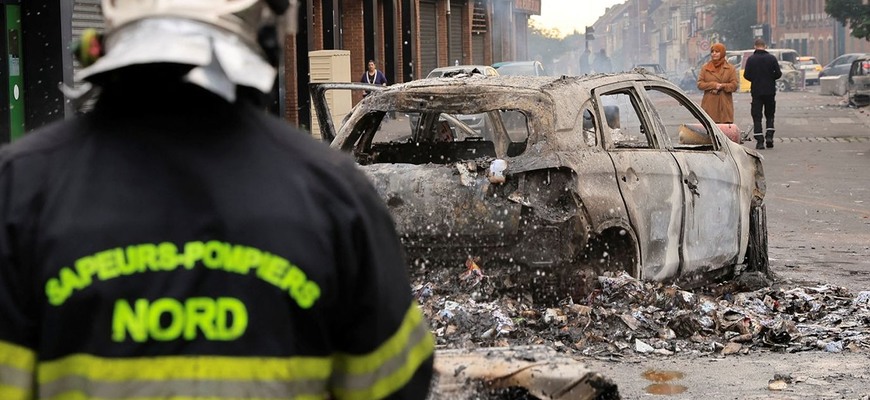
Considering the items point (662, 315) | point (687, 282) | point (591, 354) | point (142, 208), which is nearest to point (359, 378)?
point (142, 208)

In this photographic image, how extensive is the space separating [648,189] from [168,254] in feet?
20.1

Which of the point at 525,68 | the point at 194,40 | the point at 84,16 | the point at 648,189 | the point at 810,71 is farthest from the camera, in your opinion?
the point at 810,71

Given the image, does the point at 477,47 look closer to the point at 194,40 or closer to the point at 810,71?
the point at 810,71

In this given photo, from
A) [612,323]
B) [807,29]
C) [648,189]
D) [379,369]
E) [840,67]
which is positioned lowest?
[612,323]

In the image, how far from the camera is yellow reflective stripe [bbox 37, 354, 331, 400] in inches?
78.0

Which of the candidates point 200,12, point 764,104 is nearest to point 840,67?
point 764,104

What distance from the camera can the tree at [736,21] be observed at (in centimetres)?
9181

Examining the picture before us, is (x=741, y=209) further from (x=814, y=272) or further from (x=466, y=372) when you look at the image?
(x=466, y=372)

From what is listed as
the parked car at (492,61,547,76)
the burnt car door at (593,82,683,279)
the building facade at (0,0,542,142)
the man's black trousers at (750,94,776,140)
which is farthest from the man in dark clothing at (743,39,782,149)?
the burnt car door at (593,82,683,279)

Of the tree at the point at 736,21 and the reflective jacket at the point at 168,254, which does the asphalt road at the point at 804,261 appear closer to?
the reflective jacket at the point at 168,254

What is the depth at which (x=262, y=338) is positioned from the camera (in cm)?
201

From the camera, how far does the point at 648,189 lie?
789 centimetres

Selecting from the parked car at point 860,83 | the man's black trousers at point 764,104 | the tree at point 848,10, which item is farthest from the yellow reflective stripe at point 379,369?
the tree at point 848,10

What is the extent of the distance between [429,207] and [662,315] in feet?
4.66
